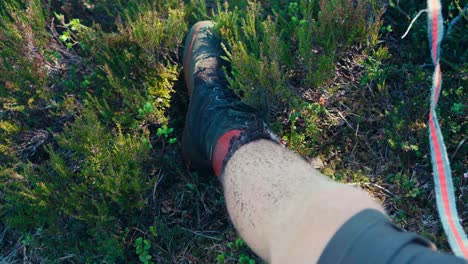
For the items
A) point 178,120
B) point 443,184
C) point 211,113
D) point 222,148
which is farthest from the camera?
point 178,120

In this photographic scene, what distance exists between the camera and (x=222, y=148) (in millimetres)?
2332

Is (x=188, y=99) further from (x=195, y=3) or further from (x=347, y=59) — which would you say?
(x=347, y=59)

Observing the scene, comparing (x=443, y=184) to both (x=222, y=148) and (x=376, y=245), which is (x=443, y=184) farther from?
(x=222, y=148)

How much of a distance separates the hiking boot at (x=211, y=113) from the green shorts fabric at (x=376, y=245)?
0.88m

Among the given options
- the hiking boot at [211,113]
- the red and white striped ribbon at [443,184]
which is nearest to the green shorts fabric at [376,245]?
the red and white striped ribbon at [443,184]

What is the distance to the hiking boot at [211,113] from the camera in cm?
232

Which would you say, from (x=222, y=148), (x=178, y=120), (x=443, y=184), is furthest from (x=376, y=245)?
(x=178, y=120)

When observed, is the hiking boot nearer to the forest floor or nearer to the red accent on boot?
the red accent on boot

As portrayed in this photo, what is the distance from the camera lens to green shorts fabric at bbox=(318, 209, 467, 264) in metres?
1.33

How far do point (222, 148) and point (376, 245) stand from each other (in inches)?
43.3

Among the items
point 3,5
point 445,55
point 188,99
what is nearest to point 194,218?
point 188,99

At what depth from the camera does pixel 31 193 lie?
7.84 ft

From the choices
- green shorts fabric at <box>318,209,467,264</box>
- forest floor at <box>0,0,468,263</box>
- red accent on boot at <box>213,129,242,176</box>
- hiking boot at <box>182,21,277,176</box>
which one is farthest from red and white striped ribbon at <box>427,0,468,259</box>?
red accent on boot at <box>213,129,242,176</box>

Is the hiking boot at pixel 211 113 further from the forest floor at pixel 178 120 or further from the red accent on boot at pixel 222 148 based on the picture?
the forest floor at pixel 178 120
